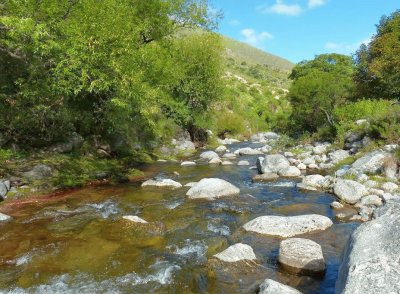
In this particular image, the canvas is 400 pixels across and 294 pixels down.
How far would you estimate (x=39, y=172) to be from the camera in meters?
16.6

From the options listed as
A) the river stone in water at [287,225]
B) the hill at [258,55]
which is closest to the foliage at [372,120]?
the river stone in water at [287,225]

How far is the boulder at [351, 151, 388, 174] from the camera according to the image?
56.1 ft

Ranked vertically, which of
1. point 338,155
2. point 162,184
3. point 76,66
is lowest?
point 162,184

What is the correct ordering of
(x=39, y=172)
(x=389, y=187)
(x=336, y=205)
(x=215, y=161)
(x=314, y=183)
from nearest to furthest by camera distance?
(x=336, y=205)
(x=389, y=187)
(x=39, y=172)
(x=314, y=183)
(x=215, y=161)

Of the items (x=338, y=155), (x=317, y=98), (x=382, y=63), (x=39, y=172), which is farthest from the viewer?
(x=317, y=98)

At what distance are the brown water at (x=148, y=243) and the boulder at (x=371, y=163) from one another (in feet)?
10.4

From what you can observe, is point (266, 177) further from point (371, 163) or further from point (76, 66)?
point (76, 66)

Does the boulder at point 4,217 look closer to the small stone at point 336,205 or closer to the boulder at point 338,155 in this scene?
the small stone at point 336,205

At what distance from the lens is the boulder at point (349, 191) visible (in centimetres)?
1415

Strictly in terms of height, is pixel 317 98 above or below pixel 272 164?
above

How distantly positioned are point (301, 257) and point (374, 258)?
308 centimetres

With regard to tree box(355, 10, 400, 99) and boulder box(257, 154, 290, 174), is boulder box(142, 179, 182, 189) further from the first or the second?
tree box(355, 10, 400, 99)

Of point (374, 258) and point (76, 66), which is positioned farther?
point (76, 66)

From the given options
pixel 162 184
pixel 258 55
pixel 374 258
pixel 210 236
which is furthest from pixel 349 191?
pixel 258 55
